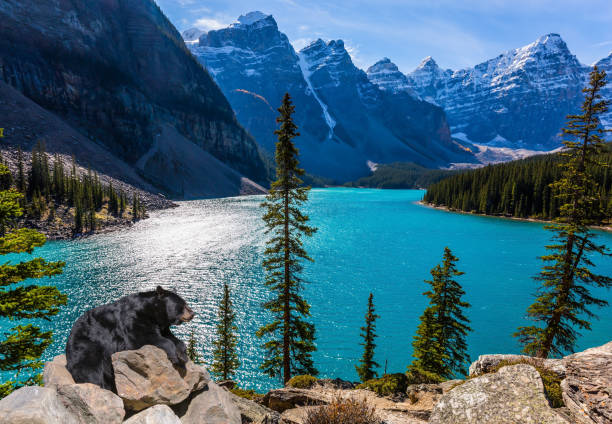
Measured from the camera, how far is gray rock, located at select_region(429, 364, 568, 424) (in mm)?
6199

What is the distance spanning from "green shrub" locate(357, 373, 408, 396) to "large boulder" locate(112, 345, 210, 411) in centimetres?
961

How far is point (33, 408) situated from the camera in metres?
4.34

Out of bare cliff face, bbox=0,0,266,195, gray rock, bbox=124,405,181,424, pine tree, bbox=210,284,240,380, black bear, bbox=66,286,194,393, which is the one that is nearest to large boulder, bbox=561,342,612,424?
gray rock, bbox=124,405,181,424

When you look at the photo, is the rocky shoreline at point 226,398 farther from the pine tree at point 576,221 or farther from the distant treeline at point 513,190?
the distant treeline at point 513,190

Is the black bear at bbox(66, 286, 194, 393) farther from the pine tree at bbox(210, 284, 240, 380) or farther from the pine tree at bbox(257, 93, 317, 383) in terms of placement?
the pine tree at bbox(210, 284, 240, 380)

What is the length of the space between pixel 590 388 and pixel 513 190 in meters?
131

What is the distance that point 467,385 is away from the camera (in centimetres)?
735

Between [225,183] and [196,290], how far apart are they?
151627 mm

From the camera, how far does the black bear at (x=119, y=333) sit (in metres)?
7.02

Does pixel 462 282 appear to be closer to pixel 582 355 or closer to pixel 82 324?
pixel 582 355

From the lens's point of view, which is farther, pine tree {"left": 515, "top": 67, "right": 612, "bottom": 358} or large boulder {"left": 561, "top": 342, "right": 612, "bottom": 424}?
pine tree {"left": 515, "top": 67, "right": 612, "bottom": 358}

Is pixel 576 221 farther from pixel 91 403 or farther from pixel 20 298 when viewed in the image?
pixel 20 298

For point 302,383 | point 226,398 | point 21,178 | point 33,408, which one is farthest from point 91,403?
point 21,178

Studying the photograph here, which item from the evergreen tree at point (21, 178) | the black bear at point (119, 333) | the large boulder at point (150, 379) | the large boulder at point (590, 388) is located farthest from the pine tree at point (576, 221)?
the evergreen tree at point (21, 178)
